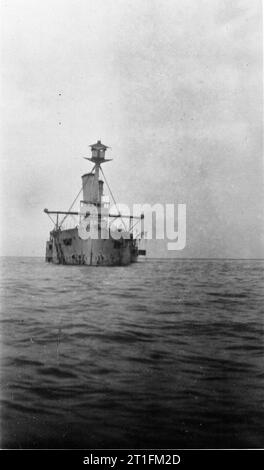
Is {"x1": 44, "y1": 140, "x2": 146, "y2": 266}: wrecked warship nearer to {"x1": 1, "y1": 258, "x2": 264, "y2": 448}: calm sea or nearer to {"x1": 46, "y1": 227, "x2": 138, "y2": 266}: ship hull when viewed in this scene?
{"x1": 46, "y1": 227, "x2": 138, "y2": 266}: ship hull

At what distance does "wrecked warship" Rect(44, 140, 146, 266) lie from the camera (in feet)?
116

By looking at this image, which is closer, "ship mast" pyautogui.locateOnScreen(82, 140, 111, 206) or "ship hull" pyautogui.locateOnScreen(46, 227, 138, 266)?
"ship hull" pyautogui.locateOnScreen(46, 227, 138, 266)

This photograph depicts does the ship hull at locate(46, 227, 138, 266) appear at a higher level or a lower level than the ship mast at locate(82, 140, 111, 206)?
lower

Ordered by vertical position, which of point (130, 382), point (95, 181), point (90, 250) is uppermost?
point (95, 181)

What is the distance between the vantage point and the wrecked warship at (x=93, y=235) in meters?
35.5

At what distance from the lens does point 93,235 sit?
35.2 meters

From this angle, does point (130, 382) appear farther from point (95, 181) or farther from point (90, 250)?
point (95, 181)

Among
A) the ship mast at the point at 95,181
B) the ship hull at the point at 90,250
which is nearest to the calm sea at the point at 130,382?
the ship hull at the point at 90,250

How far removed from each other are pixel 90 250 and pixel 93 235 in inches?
57.5

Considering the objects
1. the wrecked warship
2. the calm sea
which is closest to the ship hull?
the wrecked warship

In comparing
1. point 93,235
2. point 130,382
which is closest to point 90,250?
point 93,235
